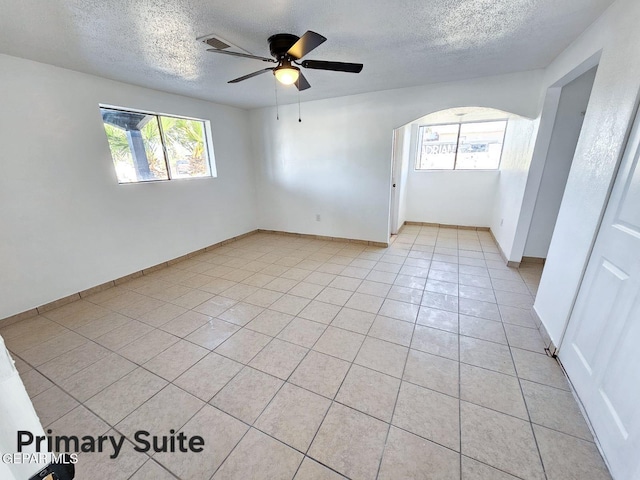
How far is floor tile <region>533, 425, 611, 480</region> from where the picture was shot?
1.27m

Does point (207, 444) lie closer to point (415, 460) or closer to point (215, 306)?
point (415, 460)

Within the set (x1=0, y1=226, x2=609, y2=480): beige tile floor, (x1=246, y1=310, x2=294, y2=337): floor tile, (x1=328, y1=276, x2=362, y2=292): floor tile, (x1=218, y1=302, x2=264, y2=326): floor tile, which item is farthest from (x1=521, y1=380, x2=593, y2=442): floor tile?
(x1=218, y1=302, x2=264, y2=326): floor tile

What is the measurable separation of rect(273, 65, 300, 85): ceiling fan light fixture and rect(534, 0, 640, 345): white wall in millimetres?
2100

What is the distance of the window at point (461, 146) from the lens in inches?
194

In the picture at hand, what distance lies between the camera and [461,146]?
5.17 metres

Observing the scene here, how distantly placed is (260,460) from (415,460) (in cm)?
79

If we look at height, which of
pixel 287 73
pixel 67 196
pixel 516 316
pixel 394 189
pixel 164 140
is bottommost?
pixel 516 316

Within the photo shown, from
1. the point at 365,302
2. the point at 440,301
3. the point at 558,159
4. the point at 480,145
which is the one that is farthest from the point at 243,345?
the point at 480,145

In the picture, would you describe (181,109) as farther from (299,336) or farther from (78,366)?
(299,336)

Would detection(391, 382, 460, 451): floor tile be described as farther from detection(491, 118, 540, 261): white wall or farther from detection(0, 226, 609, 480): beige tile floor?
detection(491, 118, 540, 261): white wall

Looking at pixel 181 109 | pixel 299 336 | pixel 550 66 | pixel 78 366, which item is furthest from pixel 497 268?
pixel 181 109

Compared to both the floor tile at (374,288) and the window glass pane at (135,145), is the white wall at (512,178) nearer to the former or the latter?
the floor tile at (374,288)

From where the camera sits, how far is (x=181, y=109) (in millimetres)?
3785

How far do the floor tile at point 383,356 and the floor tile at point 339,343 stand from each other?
0.06 meters
